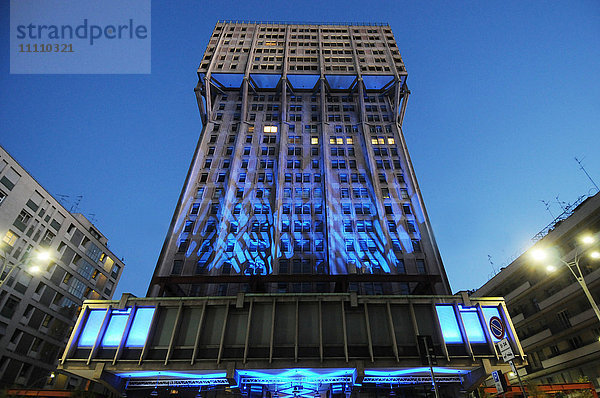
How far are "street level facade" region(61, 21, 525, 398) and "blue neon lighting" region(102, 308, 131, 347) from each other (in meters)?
0.09

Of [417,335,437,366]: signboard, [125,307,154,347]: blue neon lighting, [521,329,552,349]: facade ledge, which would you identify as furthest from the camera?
[521,329,552,349]: facade ledge

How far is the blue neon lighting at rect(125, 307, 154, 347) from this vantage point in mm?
26469

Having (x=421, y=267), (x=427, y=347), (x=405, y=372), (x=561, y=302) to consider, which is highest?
(x=421, y=267)

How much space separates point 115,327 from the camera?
89.4ft

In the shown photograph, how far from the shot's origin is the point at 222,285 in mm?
39062

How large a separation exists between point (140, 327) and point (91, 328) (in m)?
3.91

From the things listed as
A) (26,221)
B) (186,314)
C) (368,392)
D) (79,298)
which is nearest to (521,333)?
(368,392)

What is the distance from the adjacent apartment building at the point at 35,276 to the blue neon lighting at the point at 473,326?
46911 millimetres

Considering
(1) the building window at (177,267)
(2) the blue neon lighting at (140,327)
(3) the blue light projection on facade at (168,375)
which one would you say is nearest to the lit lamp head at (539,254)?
(3) the blue light projection on facade at (168,375)

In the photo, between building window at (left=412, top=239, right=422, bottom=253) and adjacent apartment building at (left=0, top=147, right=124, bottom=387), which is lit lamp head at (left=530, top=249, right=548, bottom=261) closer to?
building window at (left=412, top=239, right=422, bottom=253)

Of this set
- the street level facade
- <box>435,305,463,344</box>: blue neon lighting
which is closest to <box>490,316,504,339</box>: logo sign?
the street level facade

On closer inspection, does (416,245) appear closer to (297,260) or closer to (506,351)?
(297,260)

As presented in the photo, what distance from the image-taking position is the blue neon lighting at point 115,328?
87.0ft

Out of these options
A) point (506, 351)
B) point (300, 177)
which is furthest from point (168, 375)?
point (300, 177)
